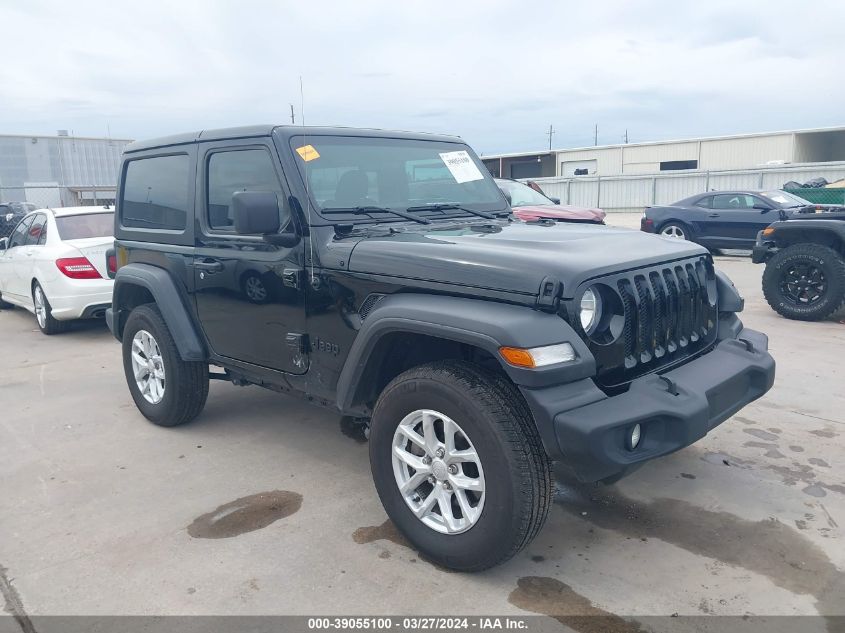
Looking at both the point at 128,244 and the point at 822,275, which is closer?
the point at 128,244

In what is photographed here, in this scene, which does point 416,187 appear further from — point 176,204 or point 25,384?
point 25,384

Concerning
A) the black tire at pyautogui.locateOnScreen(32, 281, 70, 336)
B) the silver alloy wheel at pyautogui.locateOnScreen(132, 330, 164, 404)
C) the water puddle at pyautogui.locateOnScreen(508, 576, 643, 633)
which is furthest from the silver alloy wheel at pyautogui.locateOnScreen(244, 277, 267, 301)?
the black tire at pyautogui.locateOnScreen(32, 281, 70, 336)

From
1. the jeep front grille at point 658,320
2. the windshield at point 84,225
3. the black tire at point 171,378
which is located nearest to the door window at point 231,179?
the black tire at point 171,378

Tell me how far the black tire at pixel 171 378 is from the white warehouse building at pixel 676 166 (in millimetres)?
24087

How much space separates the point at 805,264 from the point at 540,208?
18.5ft

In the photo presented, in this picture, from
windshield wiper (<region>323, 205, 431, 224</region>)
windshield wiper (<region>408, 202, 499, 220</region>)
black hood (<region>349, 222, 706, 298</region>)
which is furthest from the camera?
windshield wiper (<region>408, 202, 499, 220</region>)

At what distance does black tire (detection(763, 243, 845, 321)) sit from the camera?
25.0ft

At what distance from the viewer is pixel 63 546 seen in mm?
3383

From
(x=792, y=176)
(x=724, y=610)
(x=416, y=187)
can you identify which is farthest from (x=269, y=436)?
(x=792, y=176)

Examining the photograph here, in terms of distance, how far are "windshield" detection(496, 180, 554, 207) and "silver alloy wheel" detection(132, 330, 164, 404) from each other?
30.7 feet

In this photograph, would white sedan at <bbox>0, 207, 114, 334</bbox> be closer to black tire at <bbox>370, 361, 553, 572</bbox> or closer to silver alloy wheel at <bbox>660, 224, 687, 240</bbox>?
black tire at <bbox>370, 361, 553, 572</bbox>

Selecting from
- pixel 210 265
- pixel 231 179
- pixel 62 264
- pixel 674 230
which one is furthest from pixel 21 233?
pixel 674 230

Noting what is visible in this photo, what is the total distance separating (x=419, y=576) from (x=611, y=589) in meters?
0.80

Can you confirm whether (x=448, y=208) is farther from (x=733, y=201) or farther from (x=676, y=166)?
(x=676, y=166)
